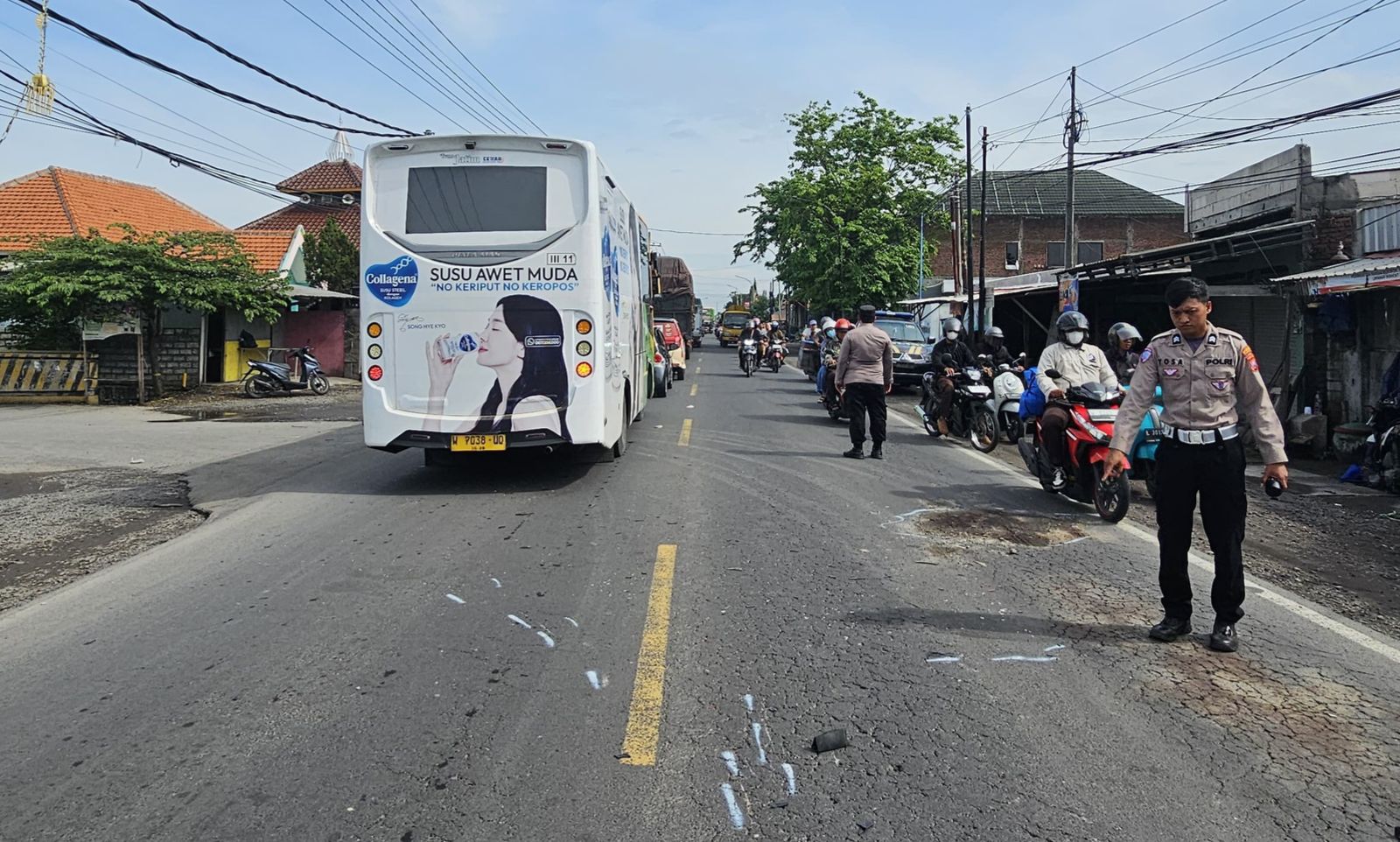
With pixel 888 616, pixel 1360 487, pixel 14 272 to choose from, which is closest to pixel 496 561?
pixel 888 616

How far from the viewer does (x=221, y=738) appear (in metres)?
4.02

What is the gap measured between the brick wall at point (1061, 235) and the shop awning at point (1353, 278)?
4026 centimetres

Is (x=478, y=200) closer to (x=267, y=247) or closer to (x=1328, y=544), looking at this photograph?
(x=1328, y=544)

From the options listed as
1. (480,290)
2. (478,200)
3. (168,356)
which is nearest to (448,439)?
(480,290)

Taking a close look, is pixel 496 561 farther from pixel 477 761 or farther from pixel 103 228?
pixel 103 228

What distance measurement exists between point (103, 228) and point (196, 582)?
950 inches

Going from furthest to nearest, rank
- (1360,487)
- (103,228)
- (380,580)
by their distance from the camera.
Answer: (103,228) < (1360,487) < (380,580)

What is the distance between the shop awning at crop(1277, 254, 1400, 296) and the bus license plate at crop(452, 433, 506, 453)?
980cm

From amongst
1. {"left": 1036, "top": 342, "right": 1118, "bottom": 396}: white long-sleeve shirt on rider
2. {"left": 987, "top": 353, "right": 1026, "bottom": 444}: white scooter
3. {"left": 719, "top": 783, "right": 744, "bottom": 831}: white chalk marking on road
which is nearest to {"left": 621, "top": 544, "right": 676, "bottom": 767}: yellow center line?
{"left": 719, "top": 783, "right": 744, "bottom": 831}: white chalk marking on road

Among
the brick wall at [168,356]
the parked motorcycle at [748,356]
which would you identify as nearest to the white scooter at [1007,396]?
the parked motorcycle at [748,356]

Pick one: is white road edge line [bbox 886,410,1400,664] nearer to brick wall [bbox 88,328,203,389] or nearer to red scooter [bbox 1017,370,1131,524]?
red scooter [bbox 1017,370,1131,524]

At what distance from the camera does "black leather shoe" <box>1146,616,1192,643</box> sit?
5.20 metres

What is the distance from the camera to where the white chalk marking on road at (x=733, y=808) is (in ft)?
10.9

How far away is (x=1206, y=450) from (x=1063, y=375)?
15.1 feet
